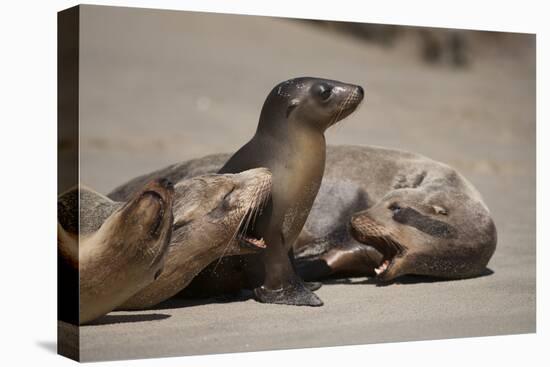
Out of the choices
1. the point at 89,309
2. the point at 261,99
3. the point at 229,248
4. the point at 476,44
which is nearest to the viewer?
the point at 89,309

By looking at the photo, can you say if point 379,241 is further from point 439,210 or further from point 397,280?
point 439,210

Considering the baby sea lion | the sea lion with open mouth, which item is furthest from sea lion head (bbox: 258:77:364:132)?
the sea lion with open mouth

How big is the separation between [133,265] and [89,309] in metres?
0.43

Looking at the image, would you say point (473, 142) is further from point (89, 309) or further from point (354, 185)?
point (89, 309)

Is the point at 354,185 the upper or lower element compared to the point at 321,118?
lower

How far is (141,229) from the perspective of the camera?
8008mm

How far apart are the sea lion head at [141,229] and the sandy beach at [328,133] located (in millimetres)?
384

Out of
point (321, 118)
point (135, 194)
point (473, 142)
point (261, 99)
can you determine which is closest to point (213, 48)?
point (261, 99)

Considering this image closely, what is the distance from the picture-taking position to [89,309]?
802 cm

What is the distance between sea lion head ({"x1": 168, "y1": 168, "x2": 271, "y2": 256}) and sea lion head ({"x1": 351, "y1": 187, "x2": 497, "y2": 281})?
148cm

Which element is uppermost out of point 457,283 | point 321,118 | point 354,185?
point 321,118

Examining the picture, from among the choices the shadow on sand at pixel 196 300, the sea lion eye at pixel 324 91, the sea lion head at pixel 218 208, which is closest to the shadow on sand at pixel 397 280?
the shadow on sand at pixel 196 300

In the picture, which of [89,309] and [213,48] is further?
[213,48]

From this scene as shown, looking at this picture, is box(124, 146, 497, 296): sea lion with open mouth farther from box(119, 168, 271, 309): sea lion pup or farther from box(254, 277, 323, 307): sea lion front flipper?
box(119, 168, 271, 309): sea lion pup
